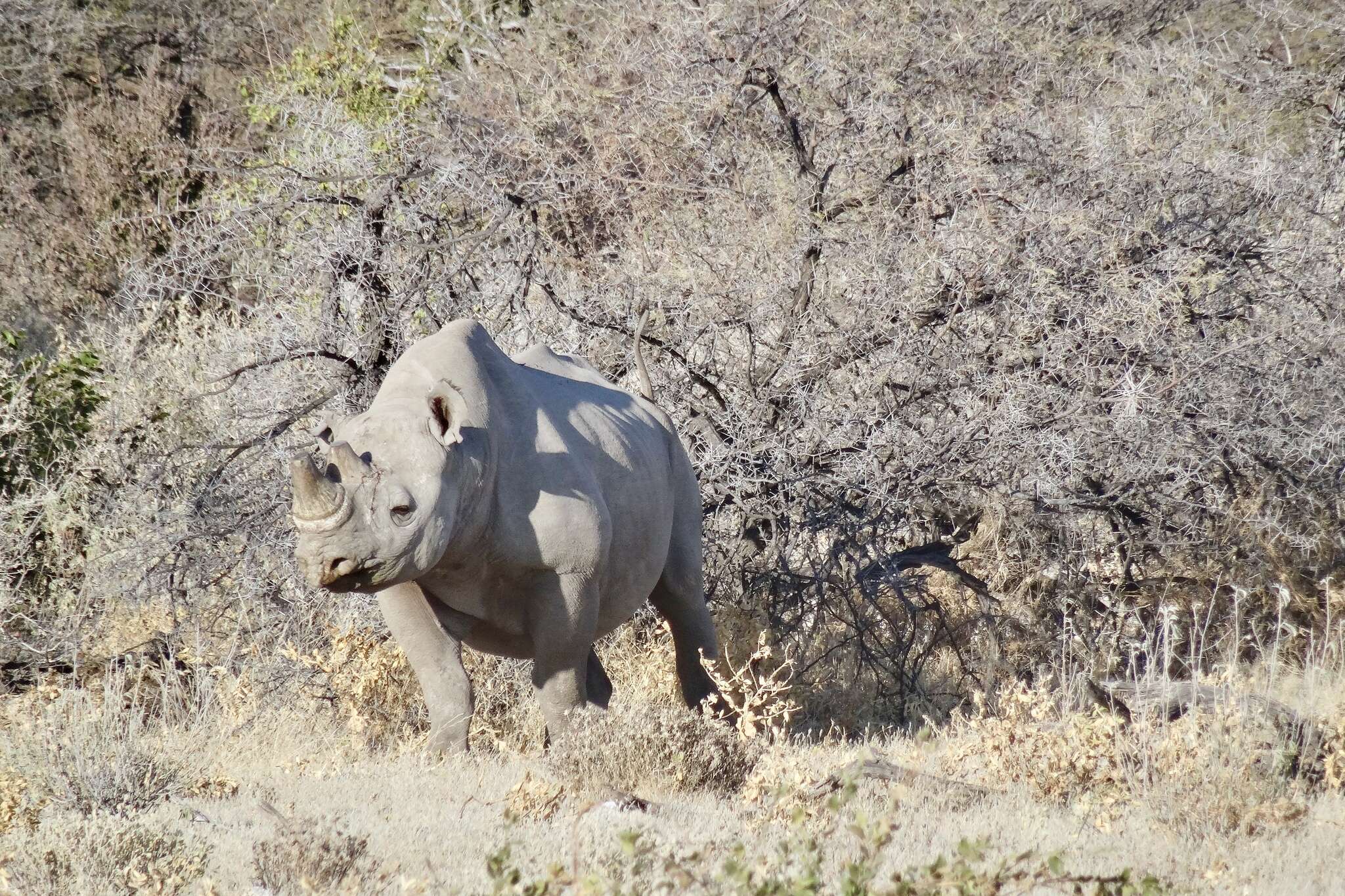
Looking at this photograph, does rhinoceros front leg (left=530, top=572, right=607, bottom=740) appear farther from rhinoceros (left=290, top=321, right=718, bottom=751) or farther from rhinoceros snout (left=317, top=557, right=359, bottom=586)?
rhinoceros snout (left=317, top=557, right=359, bottom=586)

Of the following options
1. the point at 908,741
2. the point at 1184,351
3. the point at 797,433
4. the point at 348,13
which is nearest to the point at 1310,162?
the point at 1184,351

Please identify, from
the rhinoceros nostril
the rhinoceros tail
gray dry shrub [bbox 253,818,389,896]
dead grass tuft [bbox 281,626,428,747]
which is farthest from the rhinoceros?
dead grass tuft [bbox 281,626,428,747]

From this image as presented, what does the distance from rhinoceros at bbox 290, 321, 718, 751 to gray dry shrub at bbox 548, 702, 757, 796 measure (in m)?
0.33

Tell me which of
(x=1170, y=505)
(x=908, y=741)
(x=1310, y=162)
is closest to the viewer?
(x=908, y=741)

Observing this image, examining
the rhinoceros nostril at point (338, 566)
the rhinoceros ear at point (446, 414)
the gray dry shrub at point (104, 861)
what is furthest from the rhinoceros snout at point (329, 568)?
the gray dry shrub at point (104, 861)

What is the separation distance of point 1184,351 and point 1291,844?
471 cm

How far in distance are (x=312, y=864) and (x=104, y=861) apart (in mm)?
672

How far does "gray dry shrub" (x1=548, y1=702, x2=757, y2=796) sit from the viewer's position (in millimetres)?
5879

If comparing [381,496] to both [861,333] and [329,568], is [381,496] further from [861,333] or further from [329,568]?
[861,333]

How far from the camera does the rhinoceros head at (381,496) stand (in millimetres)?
5164

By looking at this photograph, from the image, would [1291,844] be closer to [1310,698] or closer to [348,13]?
[1310,698]

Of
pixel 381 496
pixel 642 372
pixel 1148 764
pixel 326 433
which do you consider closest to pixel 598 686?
pixel 642 372

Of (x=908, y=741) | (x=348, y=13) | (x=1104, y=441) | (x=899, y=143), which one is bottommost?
(x=908, y=741)

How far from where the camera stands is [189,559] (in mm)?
8383
